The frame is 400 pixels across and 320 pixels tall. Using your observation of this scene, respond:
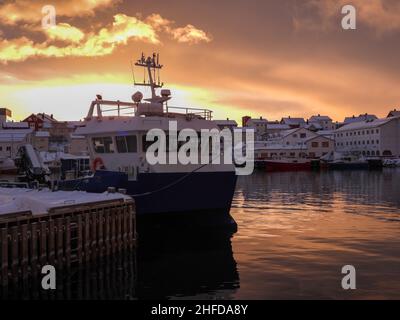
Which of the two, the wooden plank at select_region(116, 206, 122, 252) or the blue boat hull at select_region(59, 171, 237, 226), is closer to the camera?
the wooden plank at select_region(116, 206, 122, 252)

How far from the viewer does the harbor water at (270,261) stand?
15.7 meters

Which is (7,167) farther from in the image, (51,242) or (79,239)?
(51,242)

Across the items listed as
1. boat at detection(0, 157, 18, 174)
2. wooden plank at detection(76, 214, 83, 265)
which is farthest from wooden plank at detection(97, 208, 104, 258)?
boat at detection(0, 157, 18, 174)

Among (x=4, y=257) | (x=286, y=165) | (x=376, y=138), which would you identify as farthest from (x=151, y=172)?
(x=376, y=138)

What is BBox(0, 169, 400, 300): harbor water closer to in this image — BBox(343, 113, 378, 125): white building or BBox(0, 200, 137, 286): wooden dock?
BBox(0, 200, 137, 286): wooden dock

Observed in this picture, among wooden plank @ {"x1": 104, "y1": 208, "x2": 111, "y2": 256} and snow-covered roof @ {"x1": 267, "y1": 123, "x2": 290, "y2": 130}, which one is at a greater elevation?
snow-covered roof @ {"x1": 267, "y1": 123, "x2": 290, "y2": 130}

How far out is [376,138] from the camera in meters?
137

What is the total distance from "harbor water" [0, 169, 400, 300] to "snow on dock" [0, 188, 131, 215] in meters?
2.95

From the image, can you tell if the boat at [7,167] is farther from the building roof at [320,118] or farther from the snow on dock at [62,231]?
the building roof at [320,118]

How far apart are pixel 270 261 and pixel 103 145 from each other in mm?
12035

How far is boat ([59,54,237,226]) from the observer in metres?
Answer: 23.5

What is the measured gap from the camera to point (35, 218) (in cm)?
1680
